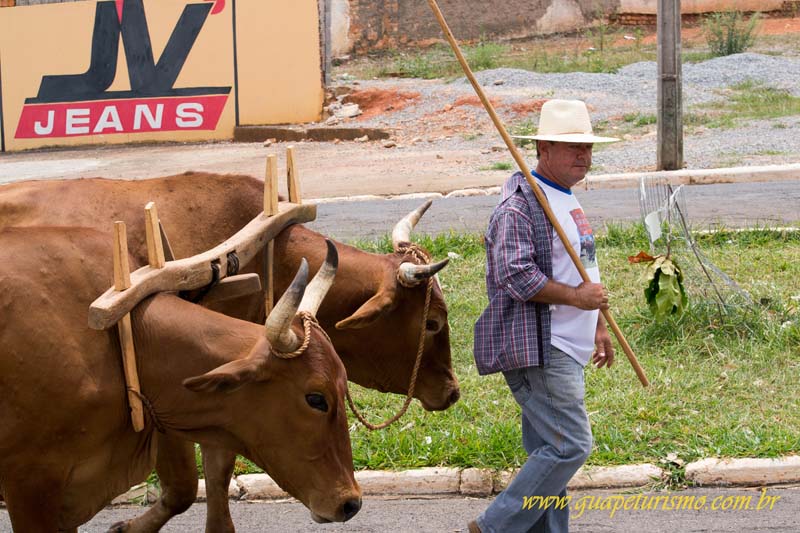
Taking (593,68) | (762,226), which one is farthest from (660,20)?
(593,68)

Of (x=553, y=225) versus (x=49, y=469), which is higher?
(x=553, y=225)

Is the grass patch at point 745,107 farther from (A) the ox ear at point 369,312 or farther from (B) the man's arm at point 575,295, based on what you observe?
(B) the man's arm at point 575,295

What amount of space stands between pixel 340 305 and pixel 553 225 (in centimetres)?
131

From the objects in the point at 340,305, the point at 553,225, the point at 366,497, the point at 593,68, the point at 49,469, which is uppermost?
the point at 593,68

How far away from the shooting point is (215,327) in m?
4.51

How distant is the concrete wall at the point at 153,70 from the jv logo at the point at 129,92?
0.06 ft

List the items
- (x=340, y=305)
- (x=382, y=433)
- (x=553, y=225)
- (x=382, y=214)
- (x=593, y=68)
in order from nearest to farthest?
(x=553, y=225) < (x=340, y=305) < (x=382, y=433) < (x=382, y=214) < (x=593, y=68)

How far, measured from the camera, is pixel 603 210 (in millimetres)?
12617

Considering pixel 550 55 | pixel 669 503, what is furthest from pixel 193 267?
pixel 550 55

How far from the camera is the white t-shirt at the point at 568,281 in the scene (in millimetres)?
5047

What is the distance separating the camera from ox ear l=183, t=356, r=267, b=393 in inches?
163

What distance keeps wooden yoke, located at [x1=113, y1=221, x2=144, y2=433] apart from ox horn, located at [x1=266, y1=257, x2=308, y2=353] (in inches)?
21.6

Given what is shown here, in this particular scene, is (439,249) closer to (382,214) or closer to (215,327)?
(382,214)

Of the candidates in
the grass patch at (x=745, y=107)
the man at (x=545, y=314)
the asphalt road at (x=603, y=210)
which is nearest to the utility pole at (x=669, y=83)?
the asphalt road at (x=603, y=210)
